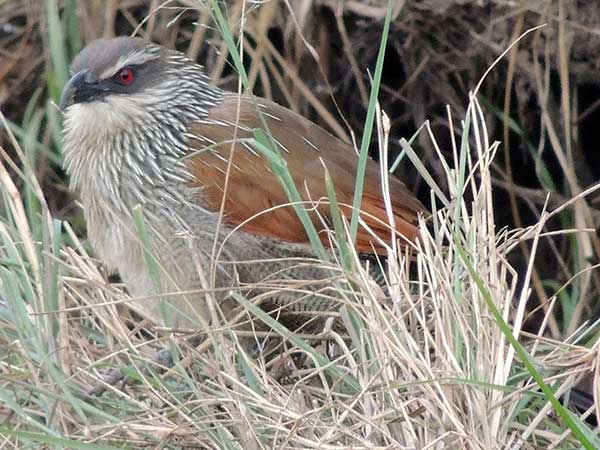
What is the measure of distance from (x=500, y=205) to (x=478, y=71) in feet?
1.93

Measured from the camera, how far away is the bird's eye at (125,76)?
303 cm

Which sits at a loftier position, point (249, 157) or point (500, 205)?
point (249, 157)

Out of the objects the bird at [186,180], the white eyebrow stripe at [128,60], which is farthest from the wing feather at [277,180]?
the white eyebrow stripe at [128,60]

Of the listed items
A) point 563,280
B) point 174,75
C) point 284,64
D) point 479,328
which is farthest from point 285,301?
point 563,280

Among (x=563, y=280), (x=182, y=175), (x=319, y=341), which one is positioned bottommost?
(x=563, y=280)

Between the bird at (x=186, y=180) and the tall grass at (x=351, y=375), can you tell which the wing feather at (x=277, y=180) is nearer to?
the bird at (x=186, y=180)

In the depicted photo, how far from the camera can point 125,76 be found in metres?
3.06

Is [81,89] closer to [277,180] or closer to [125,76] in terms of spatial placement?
[125,76]

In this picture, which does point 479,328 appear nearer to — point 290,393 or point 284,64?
point 290,393

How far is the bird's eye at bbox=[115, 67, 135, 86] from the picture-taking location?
3031 millimetres

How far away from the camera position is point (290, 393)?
2180 mm

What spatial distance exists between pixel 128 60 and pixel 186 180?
0.37 m

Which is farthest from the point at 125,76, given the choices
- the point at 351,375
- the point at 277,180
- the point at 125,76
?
the point at 351,375

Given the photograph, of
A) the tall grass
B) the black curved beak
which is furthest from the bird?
the tall grass
